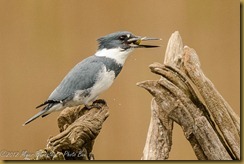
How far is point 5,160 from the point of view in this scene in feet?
7.85

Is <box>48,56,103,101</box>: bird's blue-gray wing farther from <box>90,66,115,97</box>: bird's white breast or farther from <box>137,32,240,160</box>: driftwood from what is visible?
<box>137,32,240,160</box>: driftwood

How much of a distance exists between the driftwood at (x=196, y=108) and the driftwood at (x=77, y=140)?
30 cm

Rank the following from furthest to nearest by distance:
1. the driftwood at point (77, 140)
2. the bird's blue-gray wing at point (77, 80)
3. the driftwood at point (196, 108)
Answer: the bird's blue-gray wing at point (77, 80) → the driftwood at point (77, 140) → the driftwood at point (196, 108)

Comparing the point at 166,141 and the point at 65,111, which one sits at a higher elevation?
the point at 65,111

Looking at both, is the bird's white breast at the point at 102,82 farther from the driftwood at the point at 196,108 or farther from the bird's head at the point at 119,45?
the driftwood at the point at 196,108

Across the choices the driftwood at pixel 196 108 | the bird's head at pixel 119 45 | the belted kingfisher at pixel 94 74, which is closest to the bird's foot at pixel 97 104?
the belted kingfisher at pixel 94 74

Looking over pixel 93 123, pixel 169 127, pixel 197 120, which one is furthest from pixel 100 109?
pixel 197 120

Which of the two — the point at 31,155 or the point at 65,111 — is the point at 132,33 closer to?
the point at 65,111

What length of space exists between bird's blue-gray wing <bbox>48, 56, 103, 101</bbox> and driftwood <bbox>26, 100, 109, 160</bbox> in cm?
12

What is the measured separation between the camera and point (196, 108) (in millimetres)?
2205

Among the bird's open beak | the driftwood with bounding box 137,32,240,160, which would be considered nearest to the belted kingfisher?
the bird's open beak

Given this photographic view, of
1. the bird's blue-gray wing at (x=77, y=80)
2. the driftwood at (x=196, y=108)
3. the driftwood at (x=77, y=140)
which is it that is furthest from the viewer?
the bird's blue-gray wing at (x=77, y=80)

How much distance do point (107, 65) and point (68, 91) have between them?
0.65 ft

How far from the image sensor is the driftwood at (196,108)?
217 cm
